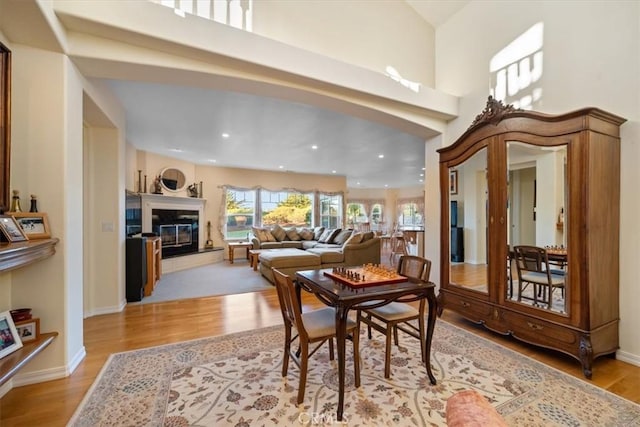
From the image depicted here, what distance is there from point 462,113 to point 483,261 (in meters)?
1.91

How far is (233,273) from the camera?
19.6ft

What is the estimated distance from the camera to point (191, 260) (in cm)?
670

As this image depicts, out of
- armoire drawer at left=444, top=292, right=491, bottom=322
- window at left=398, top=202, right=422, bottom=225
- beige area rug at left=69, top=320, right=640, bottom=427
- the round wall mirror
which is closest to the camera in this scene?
beige area rug at left=69, top=320, right=640, bottom=427

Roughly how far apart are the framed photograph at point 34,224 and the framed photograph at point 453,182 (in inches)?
147

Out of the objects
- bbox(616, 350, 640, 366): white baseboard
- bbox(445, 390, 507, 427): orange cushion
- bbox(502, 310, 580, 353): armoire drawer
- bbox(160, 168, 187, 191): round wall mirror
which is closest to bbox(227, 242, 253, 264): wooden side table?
bbox(160, 168, 187, 191): round wall mirror

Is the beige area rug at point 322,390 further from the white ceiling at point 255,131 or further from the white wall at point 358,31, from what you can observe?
the white wall at point 358,31

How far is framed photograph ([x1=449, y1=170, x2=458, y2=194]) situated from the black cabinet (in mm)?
4171

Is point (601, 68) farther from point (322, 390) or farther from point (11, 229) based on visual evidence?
point (11, 229)

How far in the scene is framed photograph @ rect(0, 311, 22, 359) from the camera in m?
1.73

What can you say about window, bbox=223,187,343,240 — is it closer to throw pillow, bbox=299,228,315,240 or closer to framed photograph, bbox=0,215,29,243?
throw pillow, bbox=299,228,315,240

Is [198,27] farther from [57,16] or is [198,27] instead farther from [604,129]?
[604,129]

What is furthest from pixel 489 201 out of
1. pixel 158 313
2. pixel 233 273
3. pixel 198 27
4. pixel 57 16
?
pixel 233 273

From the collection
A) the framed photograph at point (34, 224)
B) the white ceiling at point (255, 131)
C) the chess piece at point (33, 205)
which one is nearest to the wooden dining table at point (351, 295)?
the framed photograph at point (34, 224)

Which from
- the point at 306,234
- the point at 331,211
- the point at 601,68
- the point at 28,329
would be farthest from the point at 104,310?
the point at 331,211
